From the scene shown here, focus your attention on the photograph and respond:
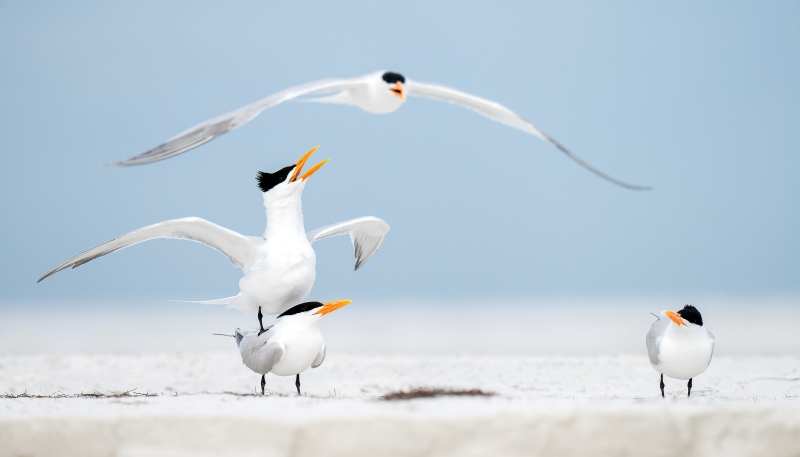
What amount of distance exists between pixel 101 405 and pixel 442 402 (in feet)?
6.04

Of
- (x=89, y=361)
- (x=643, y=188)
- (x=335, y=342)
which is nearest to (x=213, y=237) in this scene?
(x=643, y=188)

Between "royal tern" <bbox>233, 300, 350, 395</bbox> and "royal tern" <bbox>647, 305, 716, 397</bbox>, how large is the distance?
2.38 meters

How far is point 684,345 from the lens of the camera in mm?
6492

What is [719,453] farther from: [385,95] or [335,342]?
[335,342]

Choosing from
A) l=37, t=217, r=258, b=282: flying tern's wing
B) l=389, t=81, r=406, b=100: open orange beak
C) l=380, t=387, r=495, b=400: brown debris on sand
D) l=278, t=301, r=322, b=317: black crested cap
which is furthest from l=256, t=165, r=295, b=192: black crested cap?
l=389, t=81, r=406, b=100: open orange beak

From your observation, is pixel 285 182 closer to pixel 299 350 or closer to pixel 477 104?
pixel 299 350

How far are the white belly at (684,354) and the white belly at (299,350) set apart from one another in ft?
8.29

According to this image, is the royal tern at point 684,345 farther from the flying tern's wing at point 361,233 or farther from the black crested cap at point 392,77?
the black crested cap at point 392,77

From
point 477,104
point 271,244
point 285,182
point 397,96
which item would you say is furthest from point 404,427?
point 477,104

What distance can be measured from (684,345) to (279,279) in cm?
298

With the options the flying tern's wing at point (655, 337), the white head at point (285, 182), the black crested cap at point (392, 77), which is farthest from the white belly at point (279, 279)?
the black crested cap at point (392, 77)

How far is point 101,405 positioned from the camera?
4.81m

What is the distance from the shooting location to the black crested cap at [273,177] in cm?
647

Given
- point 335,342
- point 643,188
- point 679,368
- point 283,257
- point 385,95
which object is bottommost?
point 335,342
